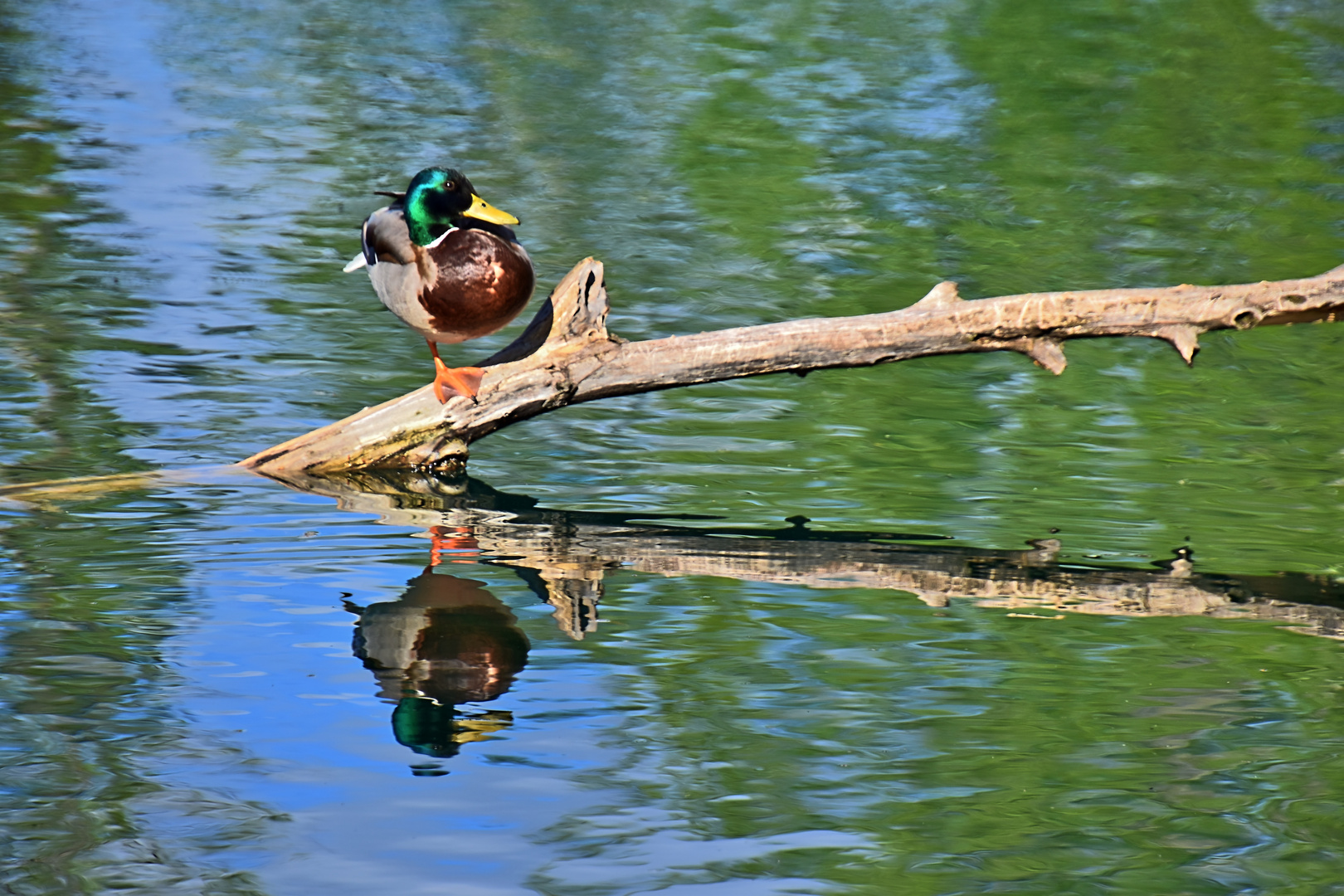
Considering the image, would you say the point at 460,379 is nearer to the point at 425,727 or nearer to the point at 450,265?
the point at 450,265

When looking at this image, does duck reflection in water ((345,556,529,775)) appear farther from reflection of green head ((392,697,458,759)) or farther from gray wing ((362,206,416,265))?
gray wing ((362,206,416,265))

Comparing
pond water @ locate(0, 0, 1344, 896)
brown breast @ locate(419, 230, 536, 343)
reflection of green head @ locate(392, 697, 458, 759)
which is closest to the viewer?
pond water @ locate(0, 0, 1344, 896)

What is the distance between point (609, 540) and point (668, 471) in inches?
34.4

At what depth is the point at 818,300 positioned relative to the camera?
29.1 feet

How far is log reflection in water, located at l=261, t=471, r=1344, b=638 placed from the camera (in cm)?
493

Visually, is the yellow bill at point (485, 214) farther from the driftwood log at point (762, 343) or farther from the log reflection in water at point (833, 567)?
the log reflection in water at point (833, 567)

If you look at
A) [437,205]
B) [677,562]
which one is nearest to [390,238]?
[437,205]

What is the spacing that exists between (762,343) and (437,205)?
1.19 m

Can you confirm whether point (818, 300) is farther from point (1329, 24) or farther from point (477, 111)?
point (1329, 24)

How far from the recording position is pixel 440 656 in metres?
4.38

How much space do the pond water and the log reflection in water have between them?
22mm

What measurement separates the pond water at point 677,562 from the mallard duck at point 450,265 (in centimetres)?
60

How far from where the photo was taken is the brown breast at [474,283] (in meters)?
5.66

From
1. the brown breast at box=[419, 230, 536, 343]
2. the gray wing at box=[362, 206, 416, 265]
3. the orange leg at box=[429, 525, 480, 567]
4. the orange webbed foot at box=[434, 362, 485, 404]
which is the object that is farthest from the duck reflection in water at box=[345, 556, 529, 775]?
the gray wing at box=[362, 206, 416, 265]
